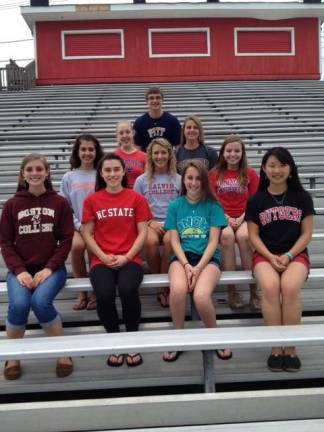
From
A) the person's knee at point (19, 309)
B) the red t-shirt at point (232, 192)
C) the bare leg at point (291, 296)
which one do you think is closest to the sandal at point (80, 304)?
the person's knee at point (19, 309)

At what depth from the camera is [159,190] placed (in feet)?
11.5

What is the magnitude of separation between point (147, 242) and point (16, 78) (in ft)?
39.7

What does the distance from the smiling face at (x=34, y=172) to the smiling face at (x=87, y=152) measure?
54 centimetres

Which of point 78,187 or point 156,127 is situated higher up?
point 156,127

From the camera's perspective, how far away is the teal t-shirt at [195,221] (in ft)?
9.84

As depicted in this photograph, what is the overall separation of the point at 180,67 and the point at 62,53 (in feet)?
11.2

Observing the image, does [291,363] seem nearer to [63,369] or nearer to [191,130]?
[63,369]

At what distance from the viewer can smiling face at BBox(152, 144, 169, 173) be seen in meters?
3.39

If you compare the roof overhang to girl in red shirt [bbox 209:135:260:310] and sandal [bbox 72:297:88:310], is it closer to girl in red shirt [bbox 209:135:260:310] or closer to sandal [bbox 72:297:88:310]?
girl in red shirt [bbox 209:135:260:310]

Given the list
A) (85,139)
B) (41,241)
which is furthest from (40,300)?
(85,139)

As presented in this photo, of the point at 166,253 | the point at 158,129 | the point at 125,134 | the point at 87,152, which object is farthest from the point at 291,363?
the point at 158,129

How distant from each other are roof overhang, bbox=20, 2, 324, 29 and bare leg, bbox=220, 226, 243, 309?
456 inches

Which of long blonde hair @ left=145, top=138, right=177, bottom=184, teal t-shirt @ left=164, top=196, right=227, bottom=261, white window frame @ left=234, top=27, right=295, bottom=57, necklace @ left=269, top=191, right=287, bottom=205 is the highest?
white window frame @ left=234, top=27, right=295, bottom=57

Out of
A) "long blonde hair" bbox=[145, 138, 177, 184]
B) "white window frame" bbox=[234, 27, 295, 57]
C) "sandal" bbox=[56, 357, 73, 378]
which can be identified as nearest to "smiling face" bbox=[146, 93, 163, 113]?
"long blonde hair" bbox=[145, 138, 177, 184]
